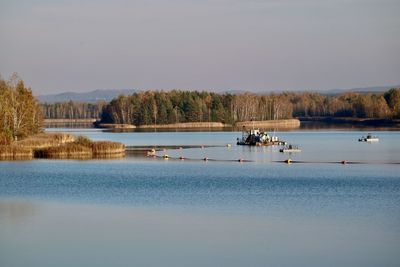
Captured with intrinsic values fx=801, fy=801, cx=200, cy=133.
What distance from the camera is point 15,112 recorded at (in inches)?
2313

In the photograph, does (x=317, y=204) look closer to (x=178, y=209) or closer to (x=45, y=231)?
(x=178, y=209)

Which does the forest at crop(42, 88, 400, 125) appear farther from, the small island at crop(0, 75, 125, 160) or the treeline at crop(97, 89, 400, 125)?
the small island at crop(0, 75, 125, 160)

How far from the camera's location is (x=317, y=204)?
95.1 ft

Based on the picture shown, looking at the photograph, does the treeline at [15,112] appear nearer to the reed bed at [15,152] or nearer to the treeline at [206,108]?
the reed bed at [15,152]

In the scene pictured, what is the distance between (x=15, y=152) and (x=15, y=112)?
6.93 m

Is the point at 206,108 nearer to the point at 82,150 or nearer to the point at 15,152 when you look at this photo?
the point at 82,150

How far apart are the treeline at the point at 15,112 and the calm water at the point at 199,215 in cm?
947

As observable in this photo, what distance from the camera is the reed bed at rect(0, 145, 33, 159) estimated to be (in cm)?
5225

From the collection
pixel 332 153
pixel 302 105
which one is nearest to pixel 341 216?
pixel 332 153

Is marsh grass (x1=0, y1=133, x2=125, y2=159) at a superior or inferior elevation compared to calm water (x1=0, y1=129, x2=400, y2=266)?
superior

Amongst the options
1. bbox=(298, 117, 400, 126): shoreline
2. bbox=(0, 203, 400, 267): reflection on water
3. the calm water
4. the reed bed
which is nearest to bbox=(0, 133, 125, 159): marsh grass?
the reed bed

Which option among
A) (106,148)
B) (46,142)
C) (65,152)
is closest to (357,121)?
(106,148)

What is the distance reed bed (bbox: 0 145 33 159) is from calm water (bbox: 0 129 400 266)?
4387mm

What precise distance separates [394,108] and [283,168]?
333 ft
